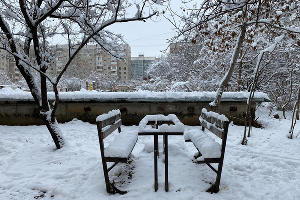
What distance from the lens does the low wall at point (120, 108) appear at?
23.8 ft

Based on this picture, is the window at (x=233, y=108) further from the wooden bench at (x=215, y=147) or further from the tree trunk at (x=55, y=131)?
the tree trunk at (x=55, y=131)

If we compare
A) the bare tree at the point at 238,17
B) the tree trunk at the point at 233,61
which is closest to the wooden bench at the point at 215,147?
Result: the bare tree at the point at 238,17

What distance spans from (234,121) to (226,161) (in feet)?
11.6

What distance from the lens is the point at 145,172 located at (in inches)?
139

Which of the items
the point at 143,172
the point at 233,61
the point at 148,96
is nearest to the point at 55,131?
the point at 143,172

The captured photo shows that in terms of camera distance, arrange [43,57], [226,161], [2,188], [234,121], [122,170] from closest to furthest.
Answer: [2,188], [122,170], [226,161], [43,57], [234,121]

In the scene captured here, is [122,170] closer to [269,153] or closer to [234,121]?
[269,153]

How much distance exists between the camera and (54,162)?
411 centimetres

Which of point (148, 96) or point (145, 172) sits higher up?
point (148, 96)

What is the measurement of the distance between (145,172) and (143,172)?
0.03 m

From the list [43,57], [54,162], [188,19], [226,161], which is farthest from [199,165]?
[43,57]

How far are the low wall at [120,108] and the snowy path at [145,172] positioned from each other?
1.78 metres

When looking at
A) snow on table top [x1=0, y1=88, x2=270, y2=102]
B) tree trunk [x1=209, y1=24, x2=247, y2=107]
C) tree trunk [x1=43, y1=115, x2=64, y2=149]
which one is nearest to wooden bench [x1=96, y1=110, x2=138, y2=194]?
tree trunk [x1=43, y1=115, x2=64, y2=149]

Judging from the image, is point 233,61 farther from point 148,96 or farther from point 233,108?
point 148,96
